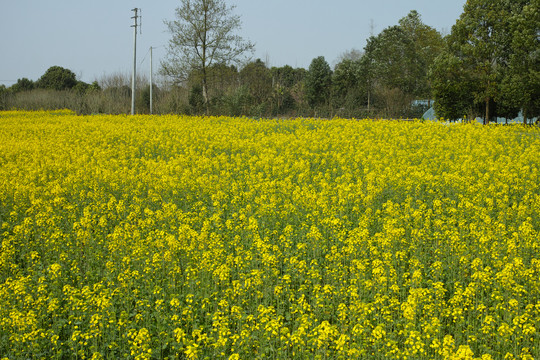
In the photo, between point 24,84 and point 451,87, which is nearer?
point 451,87

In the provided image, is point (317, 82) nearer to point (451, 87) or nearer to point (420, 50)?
point (420, 50)

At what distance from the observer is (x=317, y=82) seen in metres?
50.5

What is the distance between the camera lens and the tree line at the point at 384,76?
3303 cm

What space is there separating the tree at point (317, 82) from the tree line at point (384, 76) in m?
0.10

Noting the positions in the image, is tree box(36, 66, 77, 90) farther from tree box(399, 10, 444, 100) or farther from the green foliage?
the green foliage

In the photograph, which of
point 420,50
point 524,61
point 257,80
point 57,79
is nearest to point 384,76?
point 420,50


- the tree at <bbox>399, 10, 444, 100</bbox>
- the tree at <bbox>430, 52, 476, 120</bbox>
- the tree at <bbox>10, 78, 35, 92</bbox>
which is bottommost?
the tree at <bbox>430, 52, 476, 120</bbox>

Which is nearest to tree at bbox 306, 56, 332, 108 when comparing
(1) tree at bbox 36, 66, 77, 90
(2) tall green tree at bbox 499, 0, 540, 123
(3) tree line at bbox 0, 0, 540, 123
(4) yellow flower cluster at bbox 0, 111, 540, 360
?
(3) tree line at bbox 0, 0, 540, 123

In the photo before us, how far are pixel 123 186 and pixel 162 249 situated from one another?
16.7ft

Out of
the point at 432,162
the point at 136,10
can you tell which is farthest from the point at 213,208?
the point at 136,10

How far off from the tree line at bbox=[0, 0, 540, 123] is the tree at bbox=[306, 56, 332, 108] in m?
0.10

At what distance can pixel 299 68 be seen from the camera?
201 feet

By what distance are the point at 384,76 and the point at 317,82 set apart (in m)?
7.37

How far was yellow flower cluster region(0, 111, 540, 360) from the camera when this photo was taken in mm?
5332
